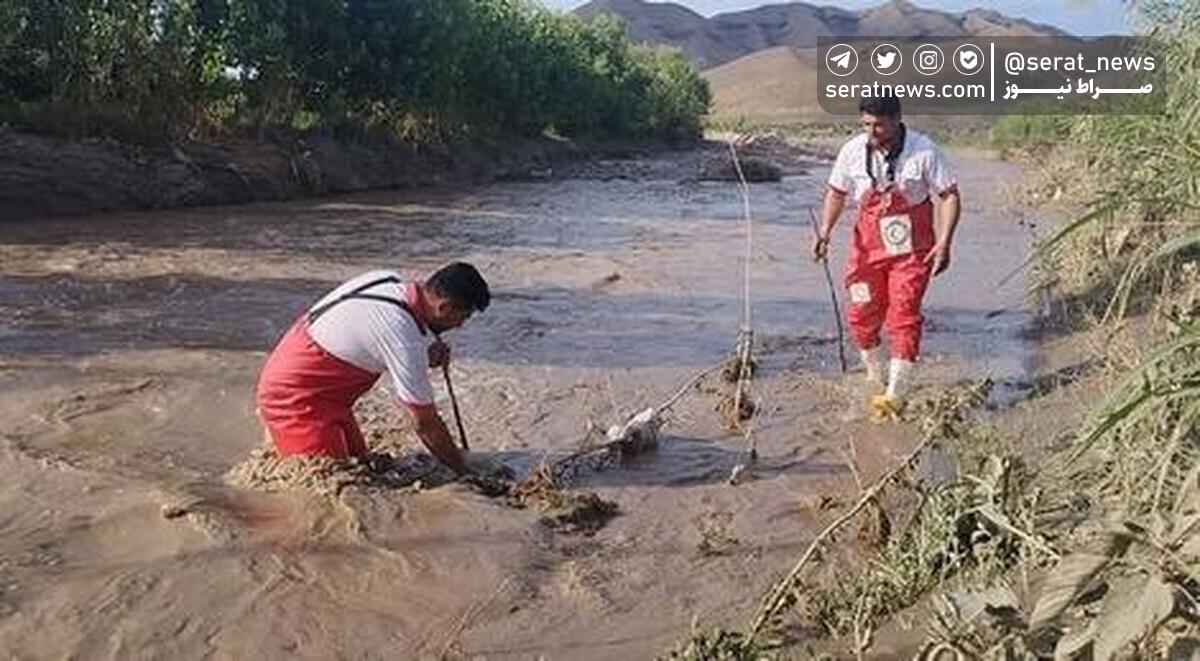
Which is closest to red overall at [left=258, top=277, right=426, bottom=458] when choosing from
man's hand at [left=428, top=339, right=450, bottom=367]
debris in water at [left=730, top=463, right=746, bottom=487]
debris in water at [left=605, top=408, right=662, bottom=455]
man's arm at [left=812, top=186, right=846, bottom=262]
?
man's hand at [left=428, top=339, right=450, bottom=367]

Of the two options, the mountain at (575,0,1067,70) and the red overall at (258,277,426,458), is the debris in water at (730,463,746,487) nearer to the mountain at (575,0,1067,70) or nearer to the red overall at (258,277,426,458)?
the red overall at (258,277,426,458)

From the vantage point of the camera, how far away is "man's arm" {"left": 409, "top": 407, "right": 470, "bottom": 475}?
4.90m

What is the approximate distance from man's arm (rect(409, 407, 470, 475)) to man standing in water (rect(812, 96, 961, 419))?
241 cm

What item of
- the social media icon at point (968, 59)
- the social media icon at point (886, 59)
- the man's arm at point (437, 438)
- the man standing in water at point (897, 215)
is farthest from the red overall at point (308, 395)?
the social media icon at point (968, 59)

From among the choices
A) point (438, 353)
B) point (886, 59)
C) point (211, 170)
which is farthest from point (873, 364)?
point (886, 59)

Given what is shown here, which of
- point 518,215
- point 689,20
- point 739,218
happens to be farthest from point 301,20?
point 689,20

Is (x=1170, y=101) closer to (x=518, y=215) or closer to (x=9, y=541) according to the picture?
(x=9, y=541)

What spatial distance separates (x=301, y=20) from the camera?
20531 millimetres

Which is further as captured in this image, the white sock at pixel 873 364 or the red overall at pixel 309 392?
the white sock at pixel 873 364

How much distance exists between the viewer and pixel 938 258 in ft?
21.0

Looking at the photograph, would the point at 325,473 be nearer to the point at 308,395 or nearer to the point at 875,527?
the point at 308,395

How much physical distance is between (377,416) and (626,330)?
2858 millimetres

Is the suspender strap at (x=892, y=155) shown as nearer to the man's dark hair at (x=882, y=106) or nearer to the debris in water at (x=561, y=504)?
the man's dark hair at (x=882, y=106)

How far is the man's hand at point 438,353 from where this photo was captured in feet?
16.8
